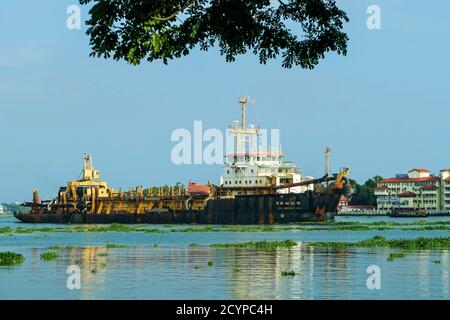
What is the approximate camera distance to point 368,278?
34531mm

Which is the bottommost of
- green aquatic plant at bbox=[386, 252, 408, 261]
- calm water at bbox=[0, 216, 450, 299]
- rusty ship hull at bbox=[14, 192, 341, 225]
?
calm water at bbox=[0, 216, 450, 299]

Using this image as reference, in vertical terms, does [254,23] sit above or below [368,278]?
above

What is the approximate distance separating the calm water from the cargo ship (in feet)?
199

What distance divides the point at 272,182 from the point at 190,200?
1281 cm

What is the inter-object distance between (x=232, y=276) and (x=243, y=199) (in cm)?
7847

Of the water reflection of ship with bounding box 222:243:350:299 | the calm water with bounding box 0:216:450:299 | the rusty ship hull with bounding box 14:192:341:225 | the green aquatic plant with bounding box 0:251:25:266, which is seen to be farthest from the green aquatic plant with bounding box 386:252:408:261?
the rusty ship hull with bounding box 14:192:341:225

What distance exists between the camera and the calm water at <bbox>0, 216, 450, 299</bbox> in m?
30.5

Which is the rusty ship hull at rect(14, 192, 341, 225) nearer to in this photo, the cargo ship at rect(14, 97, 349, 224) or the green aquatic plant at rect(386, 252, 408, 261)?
the cargo ship at rect(14, 97, 349, 224)

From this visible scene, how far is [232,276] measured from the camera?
36375mm

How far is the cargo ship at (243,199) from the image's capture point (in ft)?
373

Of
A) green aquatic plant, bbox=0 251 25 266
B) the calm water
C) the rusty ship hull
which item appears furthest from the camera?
the rusty ship hull

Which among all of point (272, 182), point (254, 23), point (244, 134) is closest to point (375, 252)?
point (254, 23)
